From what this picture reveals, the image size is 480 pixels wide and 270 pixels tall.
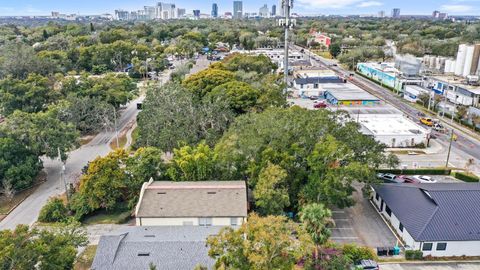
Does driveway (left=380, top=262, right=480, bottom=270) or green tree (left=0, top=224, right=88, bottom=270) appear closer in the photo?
green tree (left=0, top=224, right=88, bottom=270)

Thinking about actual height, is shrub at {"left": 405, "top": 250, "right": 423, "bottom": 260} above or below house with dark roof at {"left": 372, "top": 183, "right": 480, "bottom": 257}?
below

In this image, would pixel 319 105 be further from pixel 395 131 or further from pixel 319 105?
pixel 395 131

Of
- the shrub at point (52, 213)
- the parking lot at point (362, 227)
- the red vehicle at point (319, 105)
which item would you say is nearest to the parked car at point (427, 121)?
the red vehicle at point (319, 105)

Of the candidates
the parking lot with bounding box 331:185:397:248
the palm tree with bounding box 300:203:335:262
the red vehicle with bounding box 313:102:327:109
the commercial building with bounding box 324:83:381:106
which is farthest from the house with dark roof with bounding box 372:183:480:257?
the commercial building with bounding box 324:83:381:106

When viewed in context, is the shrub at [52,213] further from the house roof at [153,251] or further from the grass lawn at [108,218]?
the house roof at [153,251]

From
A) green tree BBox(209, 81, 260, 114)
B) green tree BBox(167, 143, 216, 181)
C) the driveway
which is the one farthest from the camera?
green tree BBox(209, 81, 260, 114)

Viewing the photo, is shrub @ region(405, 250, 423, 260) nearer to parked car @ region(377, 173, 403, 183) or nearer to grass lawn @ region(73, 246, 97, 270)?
parked car @ region(377, 173, 403, 183)
